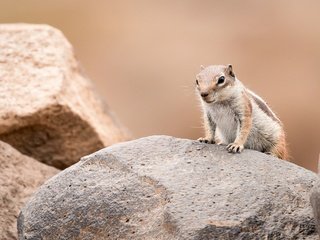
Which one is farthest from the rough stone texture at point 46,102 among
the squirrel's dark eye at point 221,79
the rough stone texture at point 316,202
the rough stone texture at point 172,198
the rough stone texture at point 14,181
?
the rough stone texture at point 316,202

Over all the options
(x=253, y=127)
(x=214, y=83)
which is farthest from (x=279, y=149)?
(x=214, y=83)

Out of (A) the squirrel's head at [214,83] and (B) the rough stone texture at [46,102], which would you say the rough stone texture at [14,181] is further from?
(A) the squirrel's head at [214,83]

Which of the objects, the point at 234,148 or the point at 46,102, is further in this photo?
the point at 46,102

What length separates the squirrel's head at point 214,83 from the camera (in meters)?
7.09

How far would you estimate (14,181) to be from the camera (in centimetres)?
812

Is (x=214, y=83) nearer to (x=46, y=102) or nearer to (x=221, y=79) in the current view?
(x=221, y=79)

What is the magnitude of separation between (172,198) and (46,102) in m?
2.86

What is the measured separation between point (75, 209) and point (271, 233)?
1366 millimetres

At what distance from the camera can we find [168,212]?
6.26 meters

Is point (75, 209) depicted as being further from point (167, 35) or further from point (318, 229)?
point (167, 35)

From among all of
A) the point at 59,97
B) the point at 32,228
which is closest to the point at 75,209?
the point at 32,228

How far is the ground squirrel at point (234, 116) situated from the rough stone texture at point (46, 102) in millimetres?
1887

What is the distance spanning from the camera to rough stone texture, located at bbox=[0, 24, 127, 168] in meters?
8.89

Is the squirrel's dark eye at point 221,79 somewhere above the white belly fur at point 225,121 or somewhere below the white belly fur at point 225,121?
above
